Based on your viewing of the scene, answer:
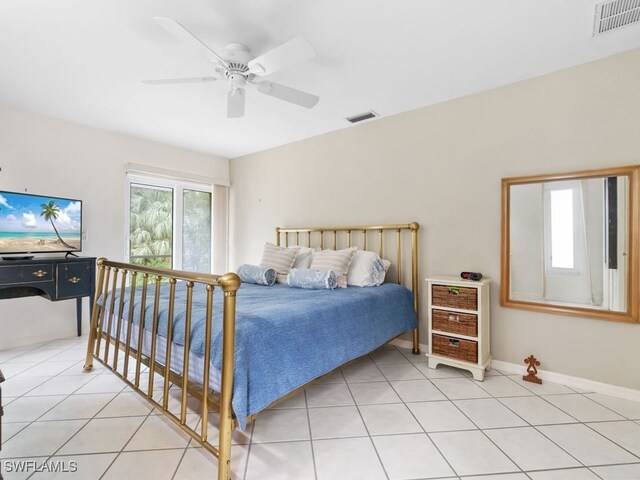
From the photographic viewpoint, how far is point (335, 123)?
348 cm

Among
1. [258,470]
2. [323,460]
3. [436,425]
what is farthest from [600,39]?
[258,470]

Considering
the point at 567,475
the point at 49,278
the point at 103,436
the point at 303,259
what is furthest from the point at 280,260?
the point at 567,475

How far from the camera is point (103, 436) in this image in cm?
172

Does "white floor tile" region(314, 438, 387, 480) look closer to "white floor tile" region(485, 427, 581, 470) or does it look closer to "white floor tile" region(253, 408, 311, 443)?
"white floor tile" region(253, 408, 311, 443)

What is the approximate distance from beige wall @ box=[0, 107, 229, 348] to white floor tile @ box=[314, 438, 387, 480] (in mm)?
3340

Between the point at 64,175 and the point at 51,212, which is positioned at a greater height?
the point at 64,175

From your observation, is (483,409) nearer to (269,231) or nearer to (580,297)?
(580,297)

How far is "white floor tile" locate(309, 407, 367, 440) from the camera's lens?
1770mm

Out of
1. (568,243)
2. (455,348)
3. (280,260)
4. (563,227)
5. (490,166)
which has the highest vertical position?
(490,166)

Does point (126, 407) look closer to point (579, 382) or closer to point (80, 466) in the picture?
point (80, 466)

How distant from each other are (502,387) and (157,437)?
7.76 feet

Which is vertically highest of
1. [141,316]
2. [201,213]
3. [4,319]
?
[201,213]

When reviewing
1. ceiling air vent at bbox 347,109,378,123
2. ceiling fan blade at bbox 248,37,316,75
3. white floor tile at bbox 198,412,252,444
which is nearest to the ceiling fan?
ceiling fan blade at bbox 248,37,316,75

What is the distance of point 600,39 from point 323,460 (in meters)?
3.09
